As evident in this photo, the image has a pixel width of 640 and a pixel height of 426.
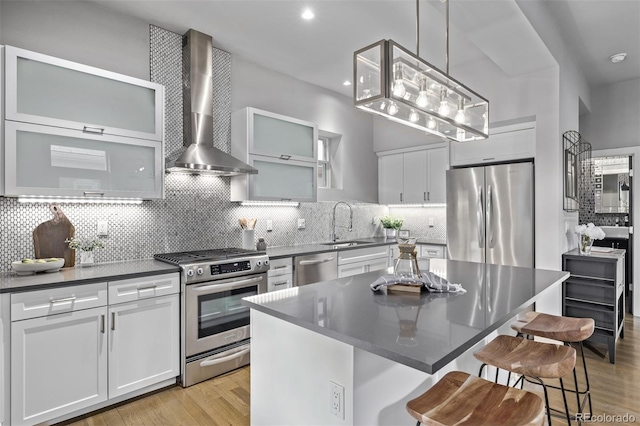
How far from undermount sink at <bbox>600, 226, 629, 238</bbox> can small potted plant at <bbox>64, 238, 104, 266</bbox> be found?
19.8 ft

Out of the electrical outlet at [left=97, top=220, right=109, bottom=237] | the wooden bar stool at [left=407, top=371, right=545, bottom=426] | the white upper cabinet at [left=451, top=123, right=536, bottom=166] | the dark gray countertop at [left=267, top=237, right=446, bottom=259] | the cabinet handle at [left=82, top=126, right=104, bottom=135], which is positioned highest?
the white upper cabinet at [left=451, top=123, right=536, bottom=166]

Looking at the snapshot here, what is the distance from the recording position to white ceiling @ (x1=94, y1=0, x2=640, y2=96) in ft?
9.42

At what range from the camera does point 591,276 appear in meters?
3.48

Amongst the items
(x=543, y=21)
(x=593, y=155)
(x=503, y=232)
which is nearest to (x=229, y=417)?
(x=503, y=232)

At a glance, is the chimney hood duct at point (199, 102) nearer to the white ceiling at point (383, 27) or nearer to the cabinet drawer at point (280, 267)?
the white ceiling at point (383, 27)

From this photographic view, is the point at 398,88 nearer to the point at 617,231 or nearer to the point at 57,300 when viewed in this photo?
the point at 57,300

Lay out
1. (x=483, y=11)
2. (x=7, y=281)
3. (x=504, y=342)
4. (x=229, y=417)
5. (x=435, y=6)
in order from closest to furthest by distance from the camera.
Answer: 1. (x=504, y=342)
2. (x=7, y=281)
3. (x=229, y=417)
4. (x=483, y=11)
5. (x=435, y=6)

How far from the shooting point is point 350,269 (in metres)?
4.21

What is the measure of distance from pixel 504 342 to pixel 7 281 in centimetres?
286

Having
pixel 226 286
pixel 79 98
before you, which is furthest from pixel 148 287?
pixel 79 98

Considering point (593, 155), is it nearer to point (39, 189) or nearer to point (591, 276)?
point (591, 276)

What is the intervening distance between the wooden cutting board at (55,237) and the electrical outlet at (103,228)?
180 mm

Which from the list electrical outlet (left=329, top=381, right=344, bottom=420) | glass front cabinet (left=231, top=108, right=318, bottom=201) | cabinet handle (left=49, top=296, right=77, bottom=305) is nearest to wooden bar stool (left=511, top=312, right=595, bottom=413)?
electrical outlet (left=329, top=381, right=344, bottom=420)

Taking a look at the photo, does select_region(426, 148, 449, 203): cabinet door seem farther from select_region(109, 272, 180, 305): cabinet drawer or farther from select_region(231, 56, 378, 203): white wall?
select_region(109, 272, 180, 305): cabinet drawer
